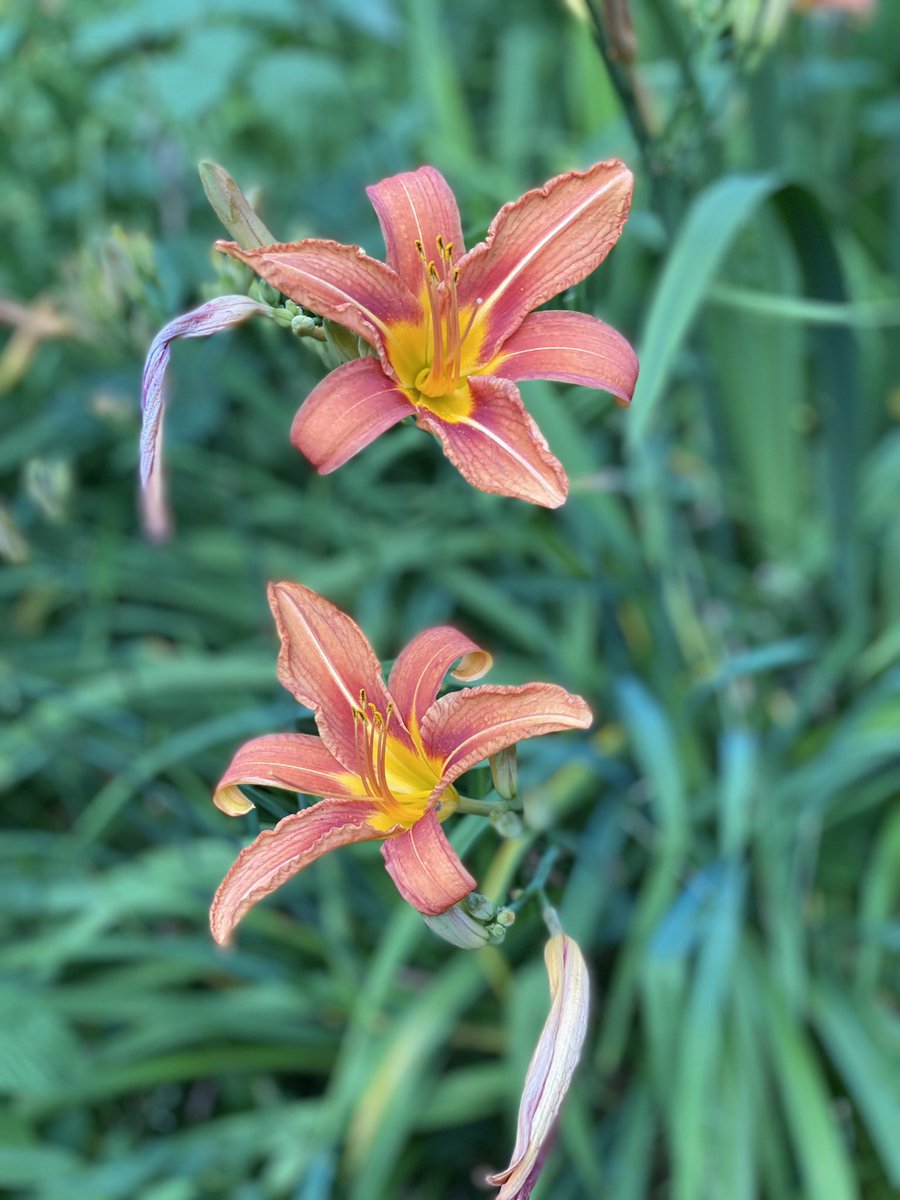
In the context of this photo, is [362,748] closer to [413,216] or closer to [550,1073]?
[550,1073]

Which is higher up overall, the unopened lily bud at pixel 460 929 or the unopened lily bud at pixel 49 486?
the unopened lily bud at pixel 49 486

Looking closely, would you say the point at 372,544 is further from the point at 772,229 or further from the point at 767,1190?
the point at 767,1190

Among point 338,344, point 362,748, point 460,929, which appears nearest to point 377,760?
point 362,748

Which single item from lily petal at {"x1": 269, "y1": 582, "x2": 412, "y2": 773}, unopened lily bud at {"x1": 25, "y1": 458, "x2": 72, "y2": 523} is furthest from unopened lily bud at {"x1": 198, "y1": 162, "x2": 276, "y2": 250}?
unopened lily bud at {"x1": 25, "y1": 458, "x2": 72, "y2": 523}

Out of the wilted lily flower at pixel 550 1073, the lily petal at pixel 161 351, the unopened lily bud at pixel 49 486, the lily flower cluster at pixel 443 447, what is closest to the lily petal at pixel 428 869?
the lily flower cluster at pixel 443 447

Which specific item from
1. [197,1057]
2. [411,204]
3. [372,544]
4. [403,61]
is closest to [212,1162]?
[197,1057]

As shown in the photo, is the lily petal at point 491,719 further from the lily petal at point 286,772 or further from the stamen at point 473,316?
the stamen at point 473,316
